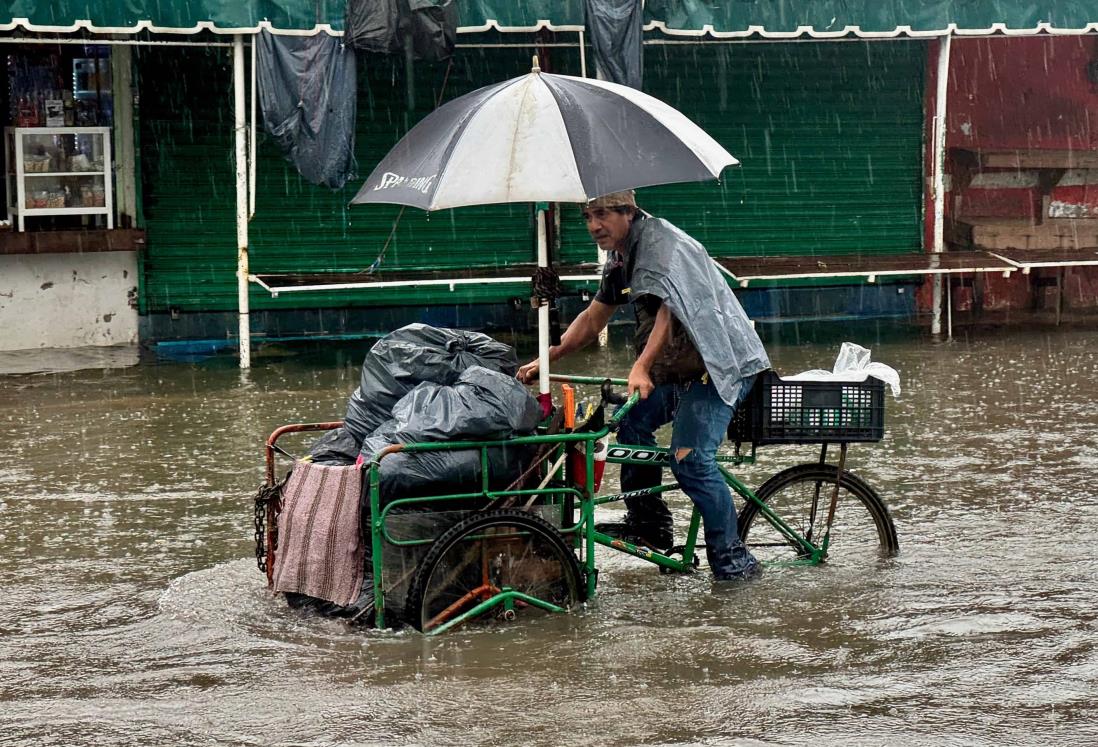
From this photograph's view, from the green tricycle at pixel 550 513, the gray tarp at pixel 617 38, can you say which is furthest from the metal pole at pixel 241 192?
the green tricycle at pixel 550 513

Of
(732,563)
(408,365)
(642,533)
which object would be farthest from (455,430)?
(732,563)

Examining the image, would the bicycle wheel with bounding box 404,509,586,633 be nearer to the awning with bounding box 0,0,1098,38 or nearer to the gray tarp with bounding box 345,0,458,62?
the gray tarp with bounding box 345,0,458,62

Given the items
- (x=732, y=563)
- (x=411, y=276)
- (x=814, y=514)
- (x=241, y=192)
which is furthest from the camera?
(x=411, y=276)

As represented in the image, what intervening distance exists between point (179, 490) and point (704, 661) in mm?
3997

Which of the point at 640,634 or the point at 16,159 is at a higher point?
the point at 16,159

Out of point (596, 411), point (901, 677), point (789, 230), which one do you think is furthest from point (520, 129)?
point (789, 230)

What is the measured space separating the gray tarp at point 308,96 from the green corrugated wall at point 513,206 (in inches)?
77.1

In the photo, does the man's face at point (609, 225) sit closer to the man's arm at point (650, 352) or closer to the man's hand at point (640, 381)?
the man's arm at point (650, 352)

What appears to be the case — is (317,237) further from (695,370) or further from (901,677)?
(901,677)

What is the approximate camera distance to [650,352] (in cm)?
601

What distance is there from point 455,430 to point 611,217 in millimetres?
1114

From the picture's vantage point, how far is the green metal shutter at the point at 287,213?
14.2 meters

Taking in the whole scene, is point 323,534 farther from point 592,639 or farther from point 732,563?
point 732,563

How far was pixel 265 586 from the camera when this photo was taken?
21.5 feet
